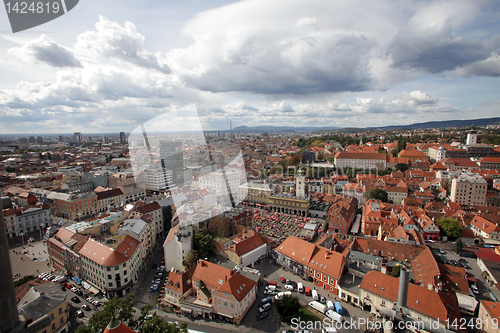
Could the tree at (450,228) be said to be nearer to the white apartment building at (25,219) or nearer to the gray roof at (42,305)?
the gray roof at (42,305)

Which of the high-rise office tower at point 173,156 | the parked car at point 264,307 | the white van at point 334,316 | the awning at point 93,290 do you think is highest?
the high-rise office tower at point 173,156

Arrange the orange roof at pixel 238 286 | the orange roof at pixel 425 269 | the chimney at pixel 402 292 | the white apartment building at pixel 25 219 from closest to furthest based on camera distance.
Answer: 1. the chimney at pixel 402 292
2. the orange roof at pixel 238 286
3. the orange roof at pixel 425 269
4. the white apartment building at pixel 25 219

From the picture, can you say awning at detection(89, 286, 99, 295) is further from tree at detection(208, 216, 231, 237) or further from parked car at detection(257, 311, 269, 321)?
parked car at detection(257, 311, 269, 321)

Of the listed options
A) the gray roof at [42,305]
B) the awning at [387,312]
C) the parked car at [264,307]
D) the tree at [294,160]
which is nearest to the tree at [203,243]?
the parked car at [264,307]

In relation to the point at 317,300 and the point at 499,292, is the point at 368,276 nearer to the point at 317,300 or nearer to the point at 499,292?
the point at 317,300

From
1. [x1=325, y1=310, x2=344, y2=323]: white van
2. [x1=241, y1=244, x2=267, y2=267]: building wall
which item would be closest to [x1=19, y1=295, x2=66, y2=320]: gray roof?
[x1=241, y1=244, x2=267, y2=267]: building wall

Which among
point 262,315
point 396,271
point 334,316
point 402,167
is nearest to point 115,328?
point 262,315
